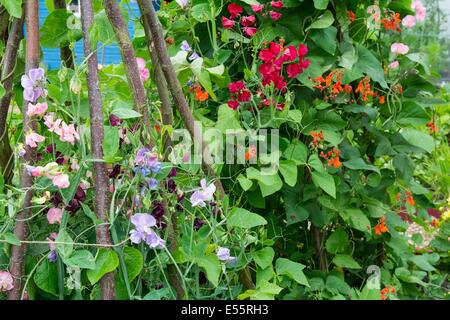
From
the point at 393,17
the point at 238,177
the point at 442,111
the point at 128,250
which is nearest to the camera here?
the point at 128,250

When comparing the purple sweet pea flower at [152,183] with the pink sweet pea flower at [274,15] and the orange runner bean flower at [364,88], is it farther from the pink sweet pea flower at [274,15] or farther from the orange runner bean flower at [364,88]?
the orange runner bean flower at [364,88]

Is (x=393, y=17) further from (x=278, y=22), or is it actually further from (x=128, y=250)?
(x=128, y=250)

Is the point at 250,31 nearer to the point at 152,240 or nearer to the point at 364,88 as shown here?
the point at 364,88

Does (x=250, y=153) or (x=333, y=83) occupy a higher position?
(x=333, y=83)

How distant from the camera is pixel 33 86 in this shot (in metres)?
1.19

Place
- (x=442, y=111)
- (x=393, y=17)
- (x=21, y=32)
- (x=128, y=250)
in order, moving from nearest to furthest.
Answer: (x=128, y=250)
(x=21, y=32)
(x=393, y=17)
(x=442, y=111)

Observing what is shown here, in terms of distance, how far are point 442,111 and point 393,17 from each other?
2.59 m

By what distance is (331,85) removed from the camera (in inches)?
76.0

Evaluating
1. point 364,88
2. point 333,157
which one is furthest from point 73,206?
point 364,88

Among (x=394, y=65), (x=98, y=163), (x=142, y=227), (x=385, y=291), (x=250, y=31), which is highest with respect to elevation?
(x=250, y=31)

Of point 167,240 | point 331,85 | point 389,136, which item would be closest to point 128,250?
point 167,240

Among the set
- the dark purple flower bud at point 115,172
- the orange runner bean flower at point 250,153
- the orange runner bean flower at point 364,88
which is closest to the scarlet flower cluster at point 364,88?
the orange runner bean flower at point 364,88

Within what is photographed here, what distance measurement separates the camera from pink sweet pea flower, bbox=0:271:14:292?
1174 mm

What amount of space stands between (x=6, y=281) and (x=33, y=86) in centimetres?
35
